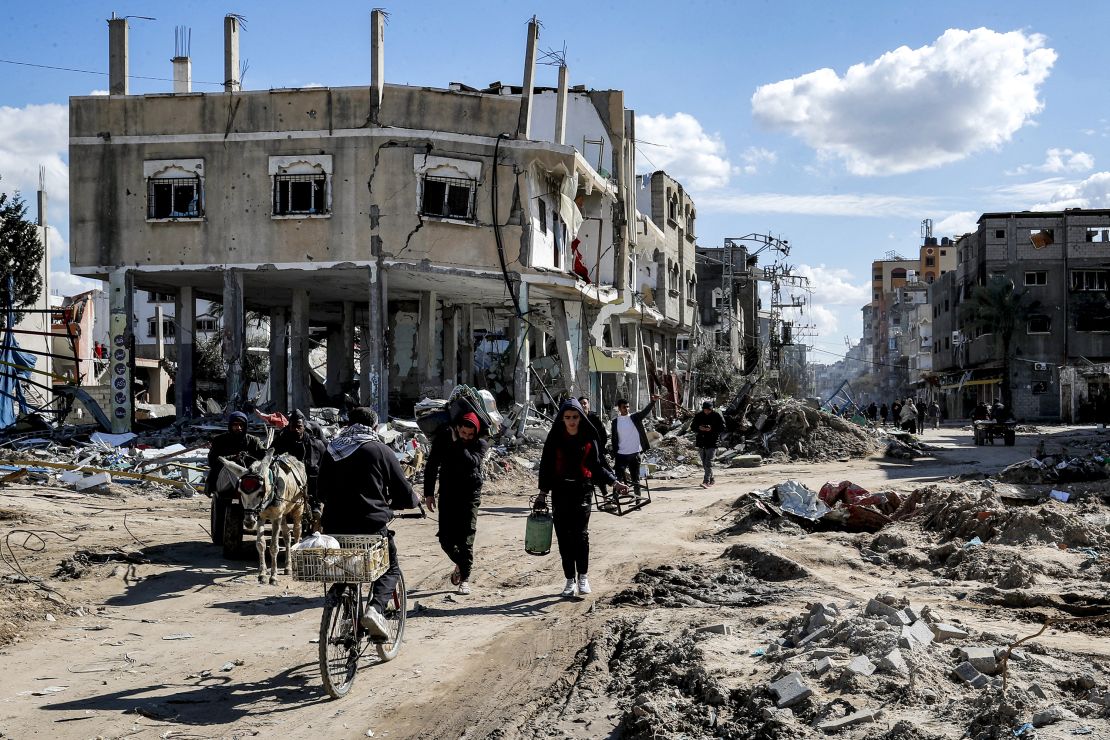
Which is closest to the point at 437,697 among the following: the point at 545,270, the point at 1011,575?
the point at 1011,575

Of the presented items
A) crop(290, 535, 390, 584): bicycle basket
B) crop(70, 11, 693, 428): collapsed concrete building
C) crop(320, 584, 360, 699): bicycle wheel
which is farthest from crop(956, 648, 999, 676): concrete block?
crop(70, 11, 693, 428): collapsed concrete building

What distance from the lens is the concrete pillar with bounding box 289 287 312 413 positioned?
30.1 m

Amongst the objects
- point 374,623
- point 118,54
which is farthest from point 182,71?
point 374,623

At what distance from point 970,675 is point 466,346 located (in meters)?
28.5

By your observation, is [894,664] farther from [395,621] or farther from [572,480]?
[572,480]

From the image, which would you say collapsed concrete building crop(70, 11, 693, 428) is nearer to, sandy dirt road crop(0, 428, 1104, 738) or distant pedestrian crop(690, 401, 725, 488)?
distant pedestrian crop(690, 401, 725, 488)

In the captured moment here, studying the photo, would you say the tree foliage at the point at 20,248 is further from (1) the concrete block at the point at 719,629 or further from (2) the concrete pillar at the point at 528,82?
(1) the concrete block at the point at 719,629

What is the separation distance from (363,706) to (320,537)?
1078 mm

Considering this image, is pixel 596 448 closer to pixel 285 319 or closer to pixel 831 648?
pixel 831 648

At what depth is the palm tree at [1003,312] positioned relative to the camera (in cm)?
6881

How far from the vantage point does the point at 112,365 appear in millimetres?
27125

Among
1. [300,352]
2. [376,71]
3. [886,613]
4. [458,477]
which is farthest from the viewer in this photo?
[300,352]

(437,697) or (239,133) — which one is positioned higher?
(239,133)

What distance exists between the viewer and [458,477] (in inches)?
391
